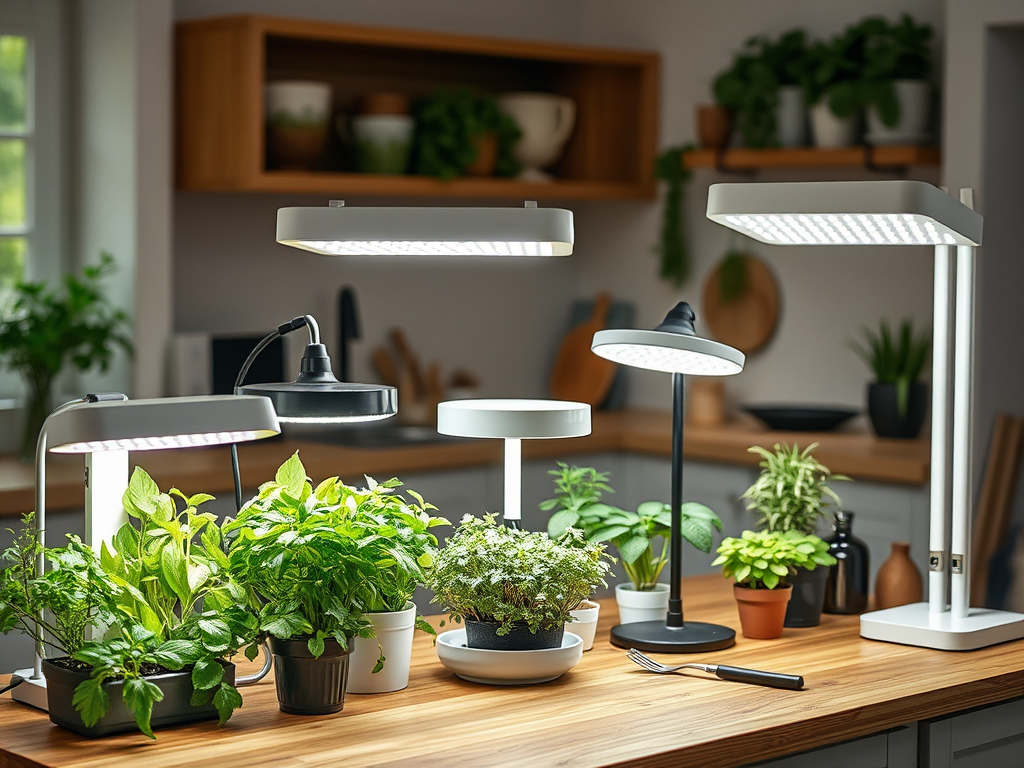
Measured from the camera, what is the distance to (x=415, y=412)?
486 cm

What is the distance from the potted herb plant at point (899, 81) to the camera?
4281mm

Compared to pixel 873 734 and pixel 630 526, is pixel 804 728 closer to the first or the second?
pixel 873 734

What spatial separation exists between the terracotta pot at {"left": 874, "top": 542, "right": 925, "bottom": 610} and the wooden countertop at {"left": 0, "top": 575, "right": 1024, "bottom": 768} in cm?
30

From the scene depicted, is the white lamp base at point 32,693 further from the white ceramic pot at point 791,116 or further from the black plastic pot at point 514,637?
the white ceramic pot at point 791,116

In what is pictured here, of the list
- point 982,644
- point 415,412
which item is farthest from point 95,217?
point 982,644

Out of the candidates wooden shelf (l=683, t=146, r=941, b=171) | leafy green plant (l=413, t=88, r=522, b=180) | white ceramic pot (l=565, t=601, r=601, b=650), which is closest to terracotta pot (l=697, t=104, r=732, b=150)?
wooden shelf (l=683, t=146, r=941, b=171)

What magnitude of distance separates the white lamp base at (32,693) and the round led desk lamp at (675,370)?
34.5 inches

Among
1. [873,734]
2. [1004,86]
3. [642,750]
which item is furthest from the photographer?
[1004,86]

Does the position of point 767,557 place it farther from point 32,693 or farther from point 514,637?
point 32,693

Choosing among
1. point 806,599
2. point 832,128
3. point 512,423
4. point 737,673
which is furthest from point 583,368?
point 737,673

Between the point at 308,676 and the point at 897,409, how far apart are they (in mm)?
2804

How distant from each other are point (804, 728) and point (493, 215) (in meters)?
0.81

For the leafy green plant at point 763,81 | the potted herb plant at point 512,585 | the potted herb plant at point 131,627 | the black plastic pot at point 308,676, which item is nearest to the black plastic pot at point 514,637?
the potted herb plant at point 512,585

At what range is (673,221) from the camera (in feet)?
16.7
